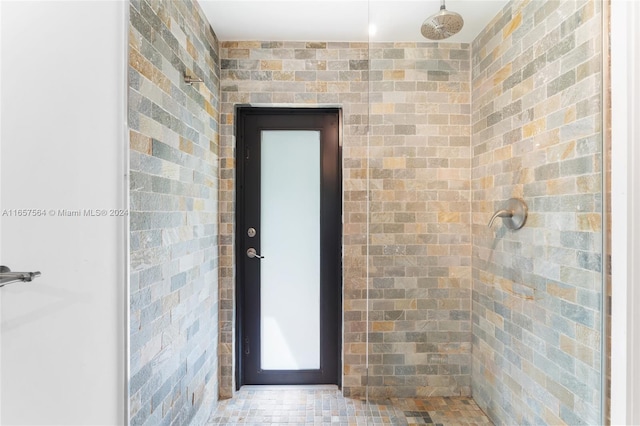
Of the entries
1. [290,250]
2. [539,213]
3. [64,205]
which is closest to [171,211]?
[64,205]

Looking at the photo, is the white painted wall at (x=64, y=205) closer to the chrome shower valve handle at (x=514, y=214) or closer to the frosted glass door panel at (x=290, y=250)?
the frosted glass door panel at (x=290, y=250)

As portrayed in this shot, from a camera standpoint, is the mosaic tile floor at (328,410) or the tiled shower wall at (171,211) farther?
the mosaic tile floor at (328,410)

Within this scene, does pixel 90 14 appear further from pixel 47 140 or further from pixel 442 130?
pixel 442 130

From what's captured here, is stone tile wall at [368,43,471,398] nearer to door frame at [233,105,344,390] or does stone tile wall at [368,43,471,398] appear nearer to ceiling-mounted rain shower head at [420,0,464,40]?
ceiling-mounted rain shower head at [420,0,464,40]

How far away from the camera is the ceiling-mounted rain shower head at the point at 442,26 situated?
4.34 feet

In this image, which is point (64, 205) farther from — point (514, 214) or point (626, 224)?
point (626, 224)

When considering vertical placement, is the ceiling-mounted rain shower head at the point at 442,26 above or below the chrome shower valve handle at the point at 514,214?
above

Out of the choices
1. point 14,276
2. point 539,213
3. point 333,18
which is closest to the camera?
point 14,276

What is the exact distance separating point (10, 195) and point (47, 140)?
0.60ft

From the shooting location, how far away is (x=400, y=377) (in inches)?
55.7

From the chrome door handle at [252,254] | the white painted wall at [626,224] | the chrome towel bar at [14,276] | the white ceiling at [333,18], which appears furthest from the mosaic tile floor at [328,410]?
the white ceiling at [333,18]

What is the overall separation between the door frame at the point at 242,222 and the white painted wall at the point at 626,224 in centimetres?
133

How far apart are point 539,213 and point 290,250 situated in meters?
1.40

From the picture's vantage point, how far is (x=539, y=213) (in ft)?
4.19
